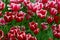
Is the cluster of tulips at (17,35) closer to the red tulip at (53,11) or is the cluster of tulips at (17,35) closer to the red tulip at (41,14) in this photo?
the red tulip at (41,14)

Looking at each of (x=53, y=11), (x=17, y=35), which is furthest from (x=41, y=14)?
(x=17, y=35)

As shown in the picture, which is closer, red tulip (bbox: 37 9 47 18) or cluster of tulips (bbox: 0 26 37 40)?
cluster of tulips (bbox: 0 26 37 40)

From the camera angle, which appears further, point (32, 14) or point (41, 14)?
point (32, 14)

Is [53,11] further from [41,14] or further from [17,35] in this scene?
[17,35]

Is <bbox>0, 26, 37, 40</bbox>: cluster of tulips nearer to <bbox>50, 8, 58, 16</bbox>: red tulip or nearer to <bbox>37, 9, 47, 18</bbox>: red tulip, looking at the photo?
<bbox>37, 9, 47, 18</bbox>: red tulip

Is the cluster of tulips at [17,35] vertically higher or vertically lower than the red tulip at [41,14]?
lower

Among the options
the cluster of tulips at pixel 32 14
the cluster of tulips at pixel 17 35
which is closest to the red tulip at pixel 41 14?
the cluster of tulips at pixel 32 14

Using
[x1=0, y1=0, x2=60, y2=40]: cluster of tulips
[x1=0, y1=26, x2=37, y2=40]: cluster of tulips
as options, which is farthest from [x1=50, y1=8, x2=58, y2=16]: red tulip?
[x1=0, y1=26, x2=37, y2=40]: cluster of tulips

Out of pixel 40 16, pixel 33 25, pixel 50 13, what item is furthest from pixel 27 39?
pixel 50 13

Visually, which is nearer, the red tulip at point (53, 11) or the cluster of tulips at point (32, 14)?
the cluster of tulips at point (32, 14)

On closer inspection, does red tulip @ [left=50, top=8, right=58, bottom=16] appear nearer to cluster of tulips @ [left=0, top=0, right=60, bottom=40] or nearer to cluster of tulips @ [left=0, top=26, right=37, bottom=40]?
cluster of tulips @ [left=0, top=0, right=60, bottom=40]

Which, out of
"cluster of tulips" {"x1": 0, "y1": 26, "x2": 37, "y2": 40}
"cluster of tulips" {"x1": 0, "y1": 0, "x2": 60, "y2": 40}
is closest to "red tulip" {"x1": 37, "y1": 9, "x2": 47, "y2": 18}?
"cluster of tulips" {"x1": 0, "y1": 0, "x2": 60, "y2": 40}

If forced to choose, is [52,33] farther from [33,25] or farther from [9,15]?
[9,15]

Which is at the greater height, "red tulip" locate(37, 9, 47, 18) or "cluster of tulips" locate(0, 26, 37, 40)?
"red tulip" locate(37, 9, 47, 18)
